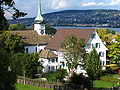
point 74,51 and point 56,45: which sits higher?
point 56,45

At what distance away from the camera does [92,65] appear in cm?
4719

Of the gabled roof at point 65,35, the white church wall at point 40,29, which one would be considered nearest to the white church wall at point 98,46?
the gabled roof at point 65,35

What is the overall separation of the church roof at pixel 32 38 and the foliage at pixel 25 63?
→ 57.2 feet

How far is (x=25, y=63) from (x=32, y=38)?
21.5 metres

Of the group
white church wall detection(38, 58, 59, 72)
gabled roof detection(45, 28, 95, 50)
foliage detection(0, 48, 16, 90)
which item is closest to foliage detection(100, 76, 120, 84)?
gabled roof detection(45, 28, 95, 50)

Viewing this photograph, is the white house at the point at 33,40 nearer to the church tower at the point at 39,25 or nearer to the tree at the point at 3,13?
the church tower at the point at 39,25

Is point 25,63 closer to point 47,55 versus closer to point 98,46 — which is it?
point 47,55

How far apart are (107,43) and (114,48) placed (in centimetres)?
891

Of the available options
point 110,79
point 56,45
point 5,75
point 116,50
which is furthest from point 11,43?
point 5,75

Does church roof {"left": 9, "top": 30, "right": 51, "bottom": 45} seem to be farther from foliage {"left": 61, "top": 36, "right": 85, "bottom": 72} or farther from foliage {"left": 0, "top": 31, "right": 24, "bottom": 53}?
foliage {"left": 61, "top": 36, "right": 85, "bottom": 72}

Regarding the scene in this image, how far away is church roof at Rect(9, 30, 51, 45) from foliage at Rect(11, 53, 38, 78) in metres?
Result: 17.4

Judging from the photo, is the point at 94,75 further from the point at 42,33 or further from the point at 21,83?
the point at 42,33

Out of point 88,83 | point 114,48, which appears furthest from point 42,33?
point 88,83

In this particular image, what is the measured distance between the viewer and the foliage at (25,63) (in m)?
49.2
